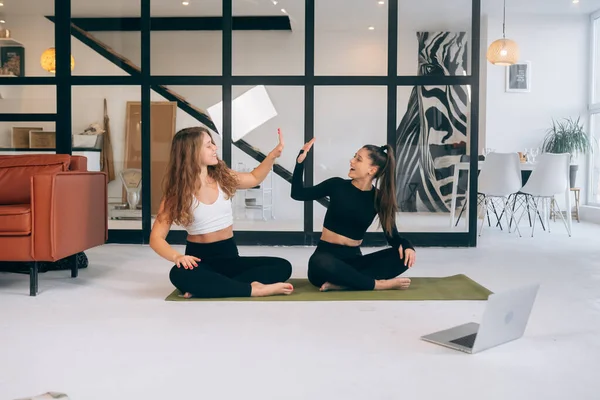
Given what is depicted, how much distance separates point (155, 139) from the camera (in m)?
6.02

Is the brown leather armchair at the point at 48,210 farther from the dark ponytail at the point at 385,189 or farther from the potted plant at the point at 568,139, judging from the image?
the potted plant at the point at 568,139

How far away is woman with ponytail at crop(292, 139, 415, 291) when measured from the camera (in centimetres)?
366

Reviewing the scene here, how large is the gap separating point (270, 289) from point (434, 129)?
294cm

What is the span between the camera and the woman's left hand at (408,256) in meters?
3.60

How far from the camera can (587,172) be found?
31.0ft

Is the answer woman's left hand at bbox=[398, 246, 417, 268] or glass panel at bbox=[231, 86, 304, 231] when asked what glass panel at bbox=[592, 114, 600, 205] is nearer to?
glass panel at bbox=[231, 86, 304, 231]

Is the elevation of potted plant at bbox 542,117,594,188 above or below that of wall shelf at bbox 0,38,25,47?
below

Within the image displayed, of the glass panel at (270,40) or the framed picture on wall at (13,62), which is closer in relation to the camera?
the glass panel at (270,40)

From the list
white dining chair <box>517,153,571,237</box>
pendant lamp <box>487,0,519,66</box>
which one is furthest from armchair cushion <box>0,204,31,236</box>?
pendant lamp <box>487,0,519,66</box>

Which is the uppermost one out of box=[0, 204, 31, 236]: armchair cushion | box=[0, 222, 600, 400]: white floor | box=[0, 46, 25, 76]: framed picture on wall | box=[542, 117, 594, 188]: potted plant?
box=[0, 46, 25, 76]: framed picture on wall

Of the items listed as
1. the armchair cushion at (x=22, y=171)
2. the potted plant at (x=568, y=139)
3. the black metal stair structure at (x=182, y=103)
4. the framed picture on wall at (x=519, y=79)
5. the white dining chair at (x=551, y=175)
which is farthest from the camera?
the framed picture on wall at (x=519, y=79)

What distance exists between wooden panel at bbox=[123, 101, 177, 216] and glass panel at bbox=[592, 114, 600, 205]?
6.43m

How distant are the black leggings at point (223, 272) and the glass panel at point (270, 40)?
2.62 metres

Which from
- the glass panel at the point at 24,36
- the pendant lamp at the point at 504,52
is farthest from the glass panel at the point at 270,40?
the pendant lamp at the point at 504,52
